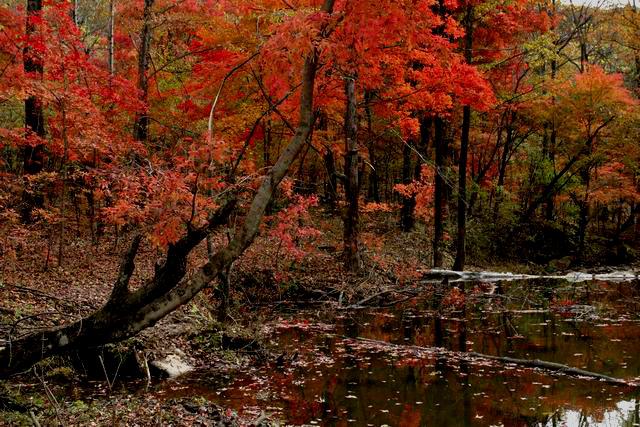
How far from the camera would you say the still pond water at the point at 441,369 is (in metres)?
7.47

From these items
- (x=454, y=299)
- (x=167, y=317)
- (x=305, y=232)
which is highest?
(x=305, y=232)

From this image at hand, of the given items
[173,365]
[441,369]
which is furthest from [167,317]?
[441,369]

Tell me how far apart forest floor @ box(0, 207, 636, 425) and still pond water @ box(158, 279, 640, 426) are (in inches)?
30.5

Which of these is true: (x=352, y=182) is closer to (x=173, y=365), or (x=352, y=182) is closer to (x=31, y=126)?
(x=173, y=365)

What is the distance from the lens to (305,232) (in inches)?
644

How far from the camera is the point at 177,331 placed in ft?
36.3

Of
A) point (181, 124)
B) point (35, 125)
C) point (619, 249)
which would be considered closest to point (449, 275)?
point (181, 124)

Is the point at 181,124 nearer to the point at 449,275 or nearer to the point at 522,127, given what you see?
the point at 449,275

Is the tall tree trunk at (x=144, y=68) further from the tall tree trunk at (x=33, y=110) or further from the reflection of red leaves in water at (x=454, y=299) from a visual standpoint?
the reflection of red leaves in water at (x=454, y=299)

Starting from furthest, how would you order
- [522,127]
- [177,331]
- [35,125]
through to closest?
[522,127] < [35,125] < [177,331]

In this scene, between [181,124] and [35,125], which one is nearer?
[35,125]

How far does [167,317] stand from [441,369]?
19.7 ft

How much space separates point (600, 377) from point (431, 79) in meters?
11.8

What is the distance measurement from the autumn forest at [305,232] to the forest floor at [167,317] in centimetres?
7
